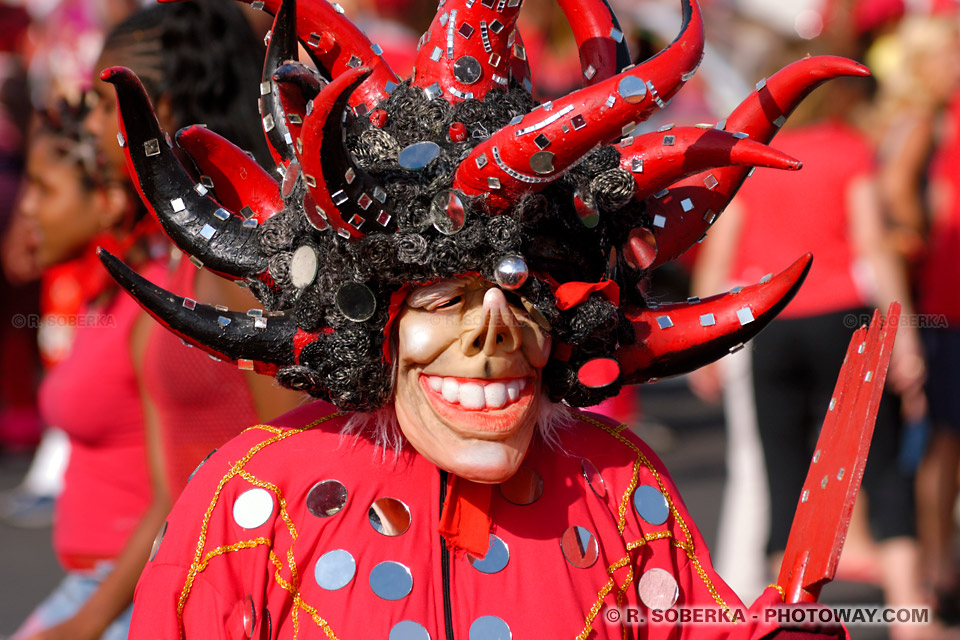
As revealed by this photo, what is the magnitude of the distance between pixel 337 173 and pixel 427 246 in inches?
7.4

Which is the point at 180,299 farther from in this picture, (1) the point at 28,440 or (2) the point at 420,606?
(1) the point at 28,440

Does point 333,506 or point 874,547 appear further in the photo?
point 874,547

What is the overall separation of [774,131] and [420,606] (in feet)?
3.35

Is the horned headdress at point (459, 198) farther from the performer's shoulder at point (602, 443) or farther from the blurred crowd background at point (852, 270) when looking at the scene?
the blurred crowd background at point (852, 270)

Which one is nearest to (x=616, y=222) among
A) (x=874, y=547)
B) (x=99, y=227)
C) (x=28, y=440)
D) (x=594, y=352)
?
(x=594, y=352)

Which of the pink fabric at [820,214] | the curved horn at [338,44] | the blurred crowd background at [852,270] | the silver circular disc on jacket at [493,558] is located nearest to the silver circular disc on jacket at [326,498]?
the silver circular disc on jacket at [493,558]

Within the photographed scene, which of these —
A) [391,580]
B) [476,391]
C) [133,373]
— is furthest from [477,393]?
[133,373]

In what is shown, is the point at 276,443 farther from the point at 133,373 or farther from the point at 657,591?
the point at 133,373

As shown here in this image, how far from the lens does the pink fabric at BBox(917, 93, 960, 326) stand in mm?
5570

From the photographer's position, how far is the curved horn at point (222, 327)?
2.11 m

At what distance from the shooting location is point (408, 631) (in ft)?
6.63

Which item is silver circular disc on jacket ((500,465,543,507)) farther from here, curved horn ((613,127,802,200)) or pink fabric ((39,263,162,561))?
pink fabric ((39,263,162,561))

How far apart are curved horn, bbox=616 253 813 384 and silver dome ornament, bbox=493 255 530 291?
12.8 inches

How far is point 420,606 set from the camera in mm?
2051
